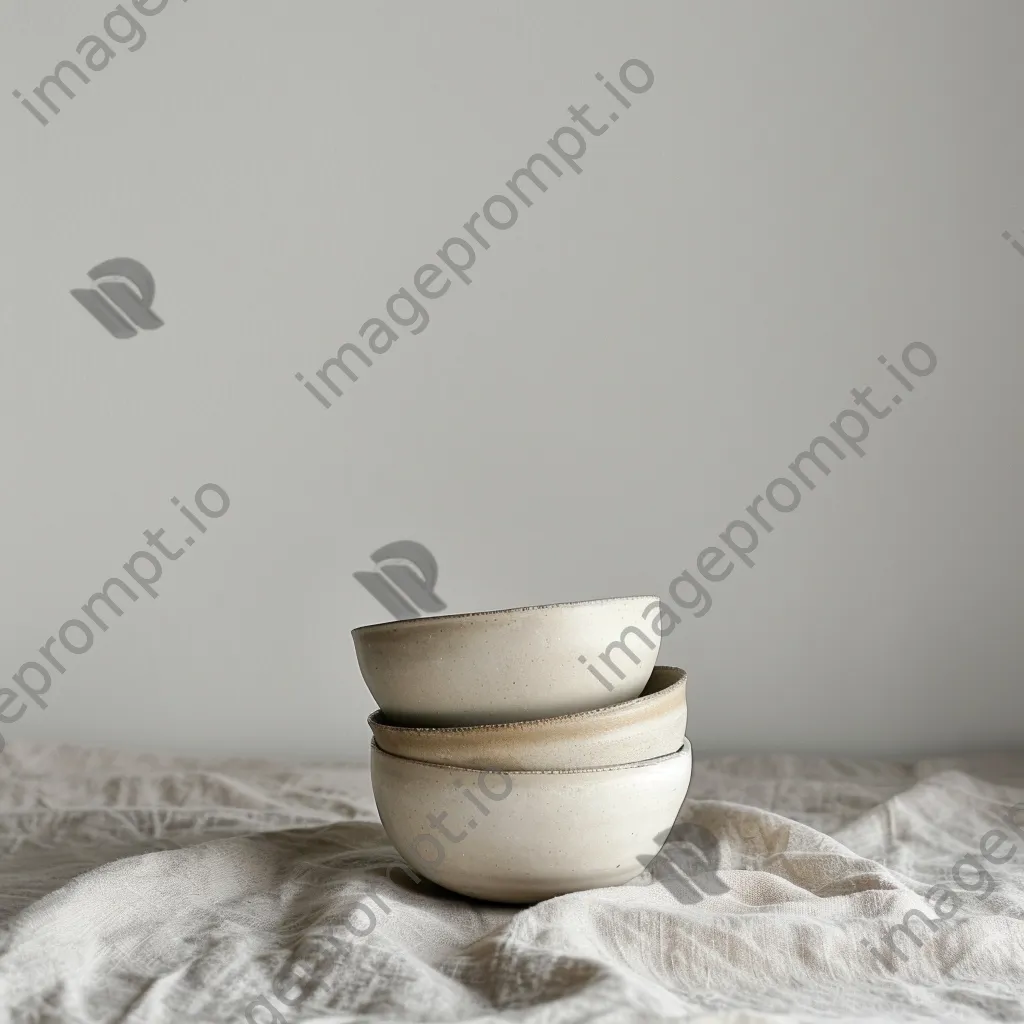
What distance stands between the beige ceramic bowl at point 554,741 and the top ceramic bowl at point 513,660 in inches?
1.0

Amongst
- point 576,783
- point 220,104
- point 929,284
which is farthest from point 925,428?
point 220,104

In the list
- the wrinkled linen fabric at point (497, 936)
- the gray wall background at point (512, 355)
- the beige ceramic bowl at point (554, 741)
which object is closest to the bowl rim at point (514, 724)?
the beige ceramic bowl at point (554, 741)

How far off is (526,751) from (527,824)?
0.21 ft

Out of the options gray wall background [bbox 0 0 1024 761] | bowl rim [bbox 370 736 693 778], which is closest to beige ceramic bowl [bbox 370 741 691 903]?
bowl rim [bbox 370 736 693 778]

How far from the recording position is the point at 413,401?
76.4 inches

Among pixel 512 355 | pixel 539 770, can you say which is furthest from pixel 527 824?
pixel 512 355

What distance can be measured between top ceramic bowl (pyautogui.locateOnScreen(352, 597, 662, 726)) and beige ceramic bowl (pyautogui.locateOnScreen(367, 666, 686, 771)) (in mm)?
25

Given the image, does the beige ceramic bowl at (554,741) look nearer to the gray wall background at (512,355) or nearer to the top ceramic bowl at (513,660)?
the top ceramic bowl at (513,660)

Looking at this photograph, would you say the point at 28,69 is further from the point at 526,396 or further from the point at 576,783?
the point at 576,783

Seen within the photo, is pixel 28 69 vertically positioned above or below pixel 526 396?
below

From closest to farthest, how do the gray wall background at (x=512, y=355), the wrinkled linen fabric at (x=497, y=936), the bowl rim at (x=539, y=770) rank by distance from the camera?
the wrinkled linen fabric at (x=497, y=936) < the bowl rim at (x=539, y=770) < the gray wall background at (x=512, y=355)

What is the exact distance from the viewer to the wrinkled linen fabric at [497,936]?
76cm

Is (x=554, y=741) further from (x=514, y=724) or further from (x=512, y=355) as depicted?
(x=512, y=355)

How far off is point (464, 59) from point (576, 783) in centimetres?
145
